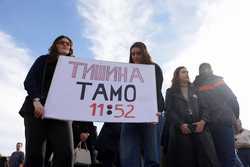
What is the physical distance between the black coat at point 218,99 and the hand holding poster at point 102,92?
1112 millimetres

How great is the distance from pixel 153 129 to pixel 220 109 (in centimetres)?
138

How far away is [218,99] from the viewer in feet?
16.9

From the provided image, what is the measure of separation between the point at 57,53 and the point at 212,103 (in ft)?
7.31

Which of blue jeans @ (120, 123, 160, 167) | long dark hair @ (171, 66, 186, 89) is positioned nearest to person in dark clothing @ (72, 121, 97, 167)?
long dark hair @ (171, 66, 186, 89)

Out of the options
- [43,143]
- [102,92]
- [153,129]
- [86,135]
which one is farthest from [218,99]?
[43,143]

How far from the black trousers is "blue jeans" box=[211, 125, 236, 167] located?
7.17ft

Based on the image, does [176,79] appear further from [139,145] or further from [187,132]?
[139,145]

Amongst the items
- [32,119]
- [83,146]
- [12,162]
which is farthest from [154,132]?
[12,162]

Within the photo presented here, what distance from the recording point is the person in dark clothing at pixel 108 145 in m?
5.04

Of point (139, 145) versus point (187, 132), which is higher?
point (187, 132)

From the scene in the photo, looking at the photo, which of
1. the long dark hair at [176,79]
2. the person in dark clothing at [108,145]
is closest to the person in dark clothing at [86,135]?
the person in dark clothing at [108,145]

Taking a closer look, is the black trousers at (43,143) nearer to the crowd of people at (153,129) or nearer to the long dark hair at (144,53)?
the crowd of people at (153,129)

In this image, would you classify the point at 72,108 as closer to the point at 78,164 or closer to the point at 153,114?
the point at 153,114

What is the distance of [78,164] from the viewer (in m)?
5.51
